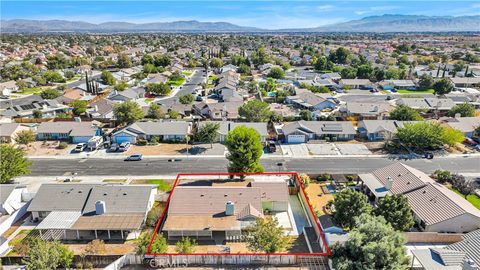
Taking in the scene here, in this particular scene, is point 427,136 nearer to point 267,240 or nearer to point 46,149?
point 267,240

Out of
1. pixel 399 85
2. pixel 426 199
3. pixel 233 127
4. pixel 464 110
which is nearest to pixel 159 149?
pixel 233 127

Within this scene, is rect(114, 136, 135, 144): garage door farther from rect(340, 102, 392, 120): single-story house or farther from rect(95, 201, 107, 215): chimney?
rect(340, 102, 392, 120): single-story house

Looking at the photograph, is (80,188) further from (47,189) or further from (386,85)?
(386,85)

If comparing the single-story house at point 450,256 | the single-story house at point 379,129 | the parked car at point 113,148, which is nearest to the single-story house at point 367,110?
the single-story house at point 379,129

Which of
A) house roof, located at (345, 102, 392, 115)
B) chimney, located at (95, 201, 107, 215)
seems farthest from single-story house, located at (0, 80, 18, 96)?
house roof, located at (345, 102, 392, 115)

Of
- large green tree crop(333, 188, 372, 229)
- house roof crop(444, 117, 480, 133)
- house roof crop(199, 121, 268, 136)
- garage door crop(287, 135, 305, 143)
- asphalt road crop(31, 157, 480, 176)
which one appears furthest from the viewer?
house roof crop(444, 117, 480, 133)

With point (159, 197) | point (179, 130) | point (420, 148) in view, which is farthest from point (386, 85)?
point (159, 197)

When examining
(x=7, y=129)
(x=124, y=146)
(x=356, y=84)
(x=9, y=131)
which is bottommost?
(x=124, y=146)
